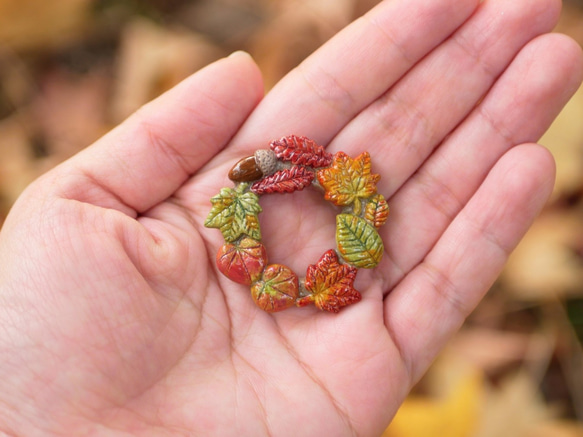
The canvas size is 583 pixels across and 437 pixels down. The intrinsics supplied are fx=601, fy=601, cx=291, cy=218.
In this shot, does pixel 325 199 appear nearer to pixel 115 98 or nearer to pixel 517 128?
pixel 517 128

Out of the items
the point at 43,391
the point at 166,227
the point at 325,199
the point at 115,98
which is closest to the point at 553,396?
the point at 325,199

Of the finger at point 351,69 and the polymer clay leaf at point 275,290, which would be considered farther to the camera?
the finger at point 351,69

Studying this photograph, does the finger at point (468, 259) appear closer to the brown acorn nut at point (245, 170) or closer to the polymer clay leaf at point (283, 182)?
the polymer clay leaf at point (283, 182)

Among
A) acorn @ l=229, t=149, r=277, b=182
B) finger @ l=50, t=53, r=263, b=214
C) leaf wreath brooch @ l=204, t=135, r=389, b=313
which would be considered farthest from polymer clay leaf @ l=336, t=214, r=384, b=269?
finger @ l=50, t=53, r=263, b=214

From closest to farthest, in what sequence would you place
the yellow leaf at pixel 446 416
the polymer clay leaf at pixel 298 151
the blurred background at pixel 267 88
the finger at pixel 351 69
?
the polymer clay leaf at pixel 298 151 → the finger at pixel 351 69 → the yellow leaf at pixel 446 416 → the blurred background at pixel 267 88

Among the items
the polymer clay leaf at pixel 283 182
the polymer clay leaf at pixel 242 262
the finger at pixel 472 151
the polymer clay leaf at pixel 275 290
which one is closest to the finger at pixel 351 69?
the polymer clay leaf at pixel 283 182

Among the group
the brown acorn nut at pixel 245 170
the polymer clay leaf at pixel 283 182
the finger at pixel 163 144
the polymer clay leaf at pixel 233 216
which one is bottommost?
the polymer clay leaf at pixel 233 216

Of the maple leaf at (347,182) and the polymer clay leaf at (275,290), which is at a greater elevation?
the maple leaf at (347,182)

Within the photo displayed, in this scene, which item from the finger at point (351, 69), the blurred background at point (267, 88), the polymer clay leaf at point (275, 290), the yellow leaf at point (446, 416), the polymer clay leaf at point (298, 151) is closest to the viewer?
the polymer clay leaf at point (275, 290)
